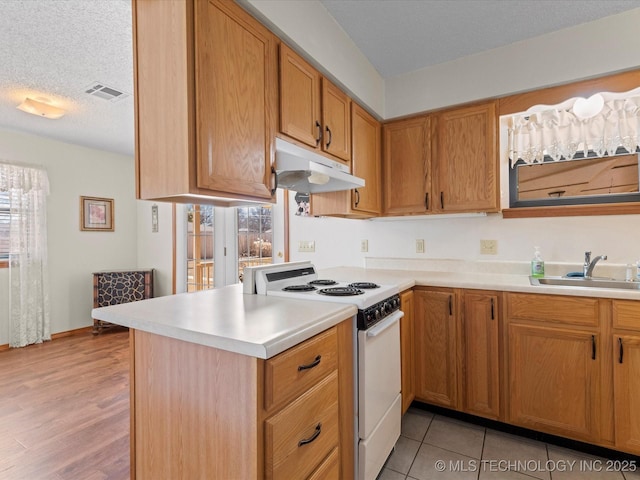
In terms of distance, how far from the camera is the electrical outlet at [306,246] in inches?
128

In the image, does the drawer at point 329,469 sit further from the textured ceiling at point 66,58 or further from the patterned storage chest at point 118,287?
the patterned storage chest at point 118,287

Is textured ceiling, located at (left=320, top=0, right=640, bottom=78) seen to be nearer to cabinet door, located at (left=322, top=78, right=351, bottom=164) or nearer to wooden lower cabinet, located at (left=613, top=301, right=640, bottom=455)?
cabinet door, located at (left=322, top=78, right=351, bottom=164)

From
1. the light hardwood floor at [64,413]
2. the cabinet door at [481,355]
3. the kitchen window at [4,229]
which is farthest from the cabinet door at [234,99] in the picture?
the kitchen window at [4,229]

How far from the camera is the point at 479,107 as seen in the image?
2344 mm

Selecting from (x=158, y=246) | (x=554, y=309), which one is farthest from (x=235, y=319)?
(x=158, y=246)

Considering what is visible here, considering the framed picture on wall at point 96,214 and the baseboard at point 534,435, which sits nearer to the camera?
the baseboard at point 534,435

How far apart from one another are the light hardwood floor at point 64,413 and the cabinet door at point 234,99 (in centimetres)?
164

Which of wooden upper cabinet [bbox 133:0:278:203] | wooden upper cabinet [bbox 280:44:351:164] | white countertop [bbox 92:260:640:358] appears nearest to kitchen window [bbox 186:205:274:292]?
wooden upper cabinet [bbox 280:44:351:164]

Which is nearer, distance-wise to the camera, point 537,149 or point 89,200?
point 537,149

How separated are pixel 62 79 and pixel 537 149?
3565mm

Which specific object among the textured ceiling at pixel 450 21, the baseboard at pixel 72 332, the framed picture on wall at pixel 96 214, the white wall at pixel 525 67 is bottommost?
the baseboard at pixel 72 332

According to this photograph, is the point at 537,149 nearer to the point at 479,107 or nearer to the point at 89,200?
the point at 479,107

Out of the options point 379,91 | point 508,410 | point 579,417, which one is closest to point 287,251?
point 379,91

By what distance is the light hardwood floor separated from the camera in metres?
1.77
